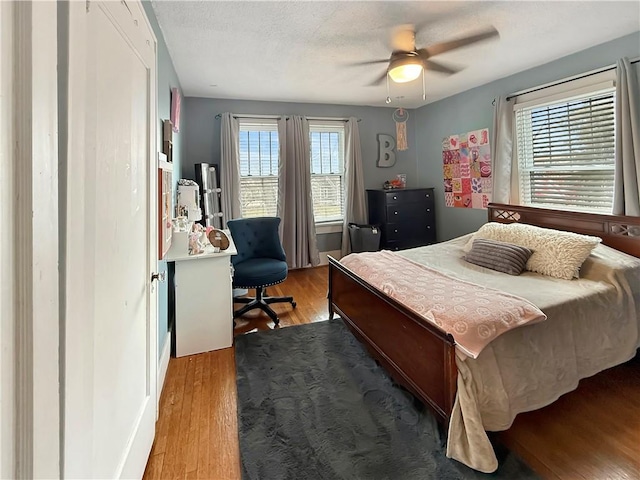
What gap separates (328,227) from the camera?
544 centimetres

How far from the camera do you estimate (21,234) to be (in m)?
0.53

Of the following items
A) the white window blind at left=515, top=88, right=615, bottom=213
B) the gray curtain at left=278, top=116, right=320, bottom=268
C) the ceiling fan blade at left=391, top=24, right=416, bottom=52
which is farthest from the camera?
the gray curtain at left=278, top=116, right=320, bottom=268

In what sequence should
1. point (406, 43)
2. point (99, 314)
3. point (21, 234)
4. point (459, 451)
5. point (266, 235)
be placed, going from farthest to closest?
point (266, 235)
point (406, 43)
point (459, 451)
point (99, 314)
point (21, 234)

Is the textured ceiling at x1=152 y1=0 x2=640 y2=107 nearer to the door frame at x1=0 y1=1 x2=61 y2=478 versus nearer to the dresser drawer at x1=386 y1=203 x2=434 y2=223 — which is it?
the dresser drawer at x1=386 y1=203 x2=434 y2=223

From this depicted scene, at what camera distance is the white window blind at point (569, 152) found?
124 inches

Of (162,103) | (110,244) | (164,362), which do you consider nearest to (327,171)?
(162,103)

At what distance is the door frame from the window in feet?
15.6

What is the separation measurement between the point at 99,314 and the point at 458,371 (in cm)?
149

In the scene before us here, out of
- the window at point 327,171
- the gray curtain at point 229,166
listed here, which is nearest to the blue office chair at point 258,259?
the gray curtain at point 229,166

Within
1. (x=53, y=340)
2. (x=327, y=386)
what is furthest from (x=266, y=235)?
(x=53, y=340)

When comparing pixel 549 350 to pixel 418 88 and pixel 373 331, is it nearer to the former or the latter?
pixel 373 331

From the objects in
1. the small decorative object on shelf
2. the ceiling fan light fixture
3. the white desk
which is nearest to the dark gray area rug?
the white desk

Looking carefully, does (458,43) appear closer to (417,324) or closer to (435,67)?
(435,67)

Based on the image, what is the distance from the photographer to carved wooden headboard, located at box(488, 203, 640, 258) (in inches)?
108
